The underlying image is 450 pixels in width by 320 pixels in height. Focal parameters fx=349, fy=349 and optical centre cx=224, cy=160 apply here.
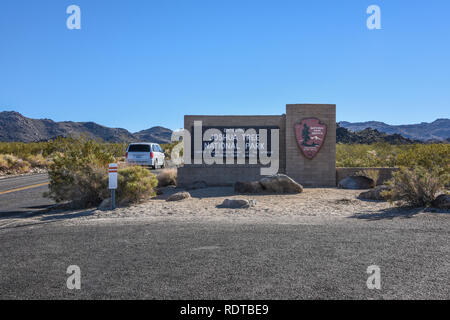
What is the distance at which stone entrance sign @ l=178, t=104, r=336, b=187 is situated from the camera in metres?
15.9

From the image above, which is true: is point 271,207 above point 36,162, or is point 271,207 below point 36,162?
below

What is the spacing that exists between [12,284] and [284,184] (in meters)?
10.8

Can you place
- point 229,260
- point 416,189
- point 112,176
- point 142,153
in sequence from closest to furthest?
point 229,260
point 416,189
point 112,176
point 142,153

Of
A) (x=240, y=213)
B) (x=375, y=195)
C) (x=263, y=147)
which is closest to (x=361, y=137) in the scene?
(x=263, y=147)

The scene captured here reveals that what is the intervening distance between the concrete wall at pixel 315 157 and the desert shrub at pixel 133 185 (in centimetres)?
713

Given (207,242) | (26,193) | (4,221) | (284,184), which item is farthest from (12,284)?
(26,193)

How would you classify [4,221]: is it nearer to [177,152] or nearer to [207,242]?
[207,242]

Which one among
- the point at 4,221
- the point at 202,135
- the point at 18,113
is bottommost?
the point at 4,221

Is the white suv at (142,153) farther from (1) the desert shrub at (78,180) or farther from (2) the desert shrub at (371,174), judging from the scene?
(2) the desert shrub at (371,174)

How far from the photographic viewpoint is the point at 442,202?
947 centimetres

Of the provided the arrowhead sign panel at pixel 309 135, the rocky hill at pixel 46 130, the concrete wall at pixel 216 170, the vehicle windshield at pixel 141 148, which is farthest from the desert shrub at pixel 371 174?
the rocky hill at pixel 46 130

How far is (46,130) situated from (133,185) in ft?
524

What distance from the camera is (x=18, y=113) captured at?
159 metres

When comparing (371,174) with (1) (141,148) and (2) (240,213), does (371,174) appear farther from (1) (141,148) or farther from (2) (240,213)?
(1) (141,148)
